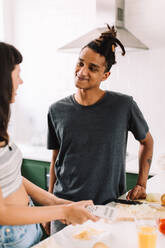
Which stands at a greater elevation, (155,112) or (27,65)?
(27,65)

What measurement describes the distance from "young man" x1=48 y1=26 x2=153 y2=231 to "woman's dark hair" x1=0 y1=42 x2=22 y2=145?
22.8 inches

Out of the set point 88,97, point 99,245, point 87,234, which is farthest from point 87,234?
point 88,97

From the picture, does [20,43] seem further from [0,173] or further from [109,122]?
[0,173]

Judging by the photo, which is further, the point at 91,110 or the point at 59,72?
the point at 59,72

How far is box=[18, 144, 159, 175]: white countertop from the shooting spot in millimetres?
2332

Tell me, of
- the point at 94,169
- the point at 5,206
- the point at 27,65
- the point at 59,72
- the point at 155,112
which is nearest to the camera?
the point at 5,206

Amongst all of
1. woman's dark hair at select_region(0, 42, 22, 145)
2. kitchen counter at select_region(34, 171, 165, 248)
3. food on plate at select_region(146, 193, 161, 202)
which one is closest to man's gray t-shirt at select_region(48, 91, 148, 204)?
food on plate at select_region(146, 193, 161, 202)

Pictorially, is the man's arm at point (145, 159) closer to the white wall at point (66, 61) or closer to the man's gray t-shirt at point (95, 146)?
the man's gray t-shirt at point (95, 146)

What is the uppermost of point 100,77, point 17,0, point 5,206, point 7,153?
point 17,0

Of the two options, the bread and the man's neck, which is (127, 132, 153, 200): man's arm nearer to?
the man's neck

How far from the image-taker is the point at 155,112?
2.71 m

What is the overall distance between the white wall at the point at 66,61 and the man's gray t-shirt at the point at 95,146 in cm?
107

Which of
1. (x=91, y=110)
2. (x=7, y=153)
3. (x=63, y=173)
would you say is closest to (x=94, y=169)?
(x=63, y=173)

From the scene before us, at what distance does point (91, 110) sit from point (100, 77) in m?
0.17
